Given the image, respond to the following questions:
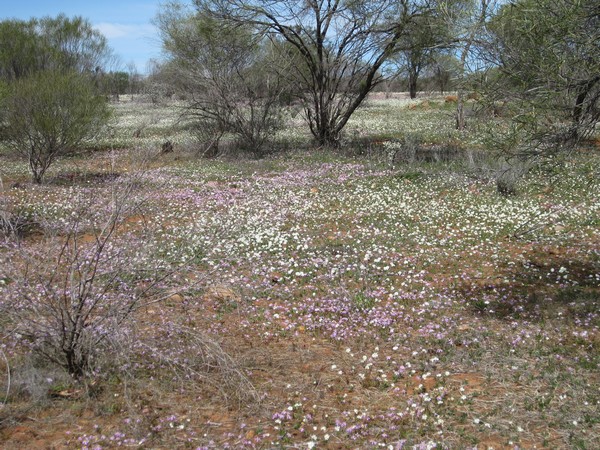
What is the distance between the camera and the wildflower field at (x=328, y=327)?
435cm

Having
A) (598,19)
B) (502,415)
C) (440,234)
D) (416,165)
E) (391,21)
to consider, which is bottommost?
(502,415)

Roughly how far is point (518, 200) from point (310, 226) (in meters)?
5.27

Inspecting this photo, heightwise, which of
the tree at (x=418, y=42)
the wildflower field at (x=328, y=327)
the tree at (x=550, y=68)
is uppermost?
the tree at (x=418, y=42)

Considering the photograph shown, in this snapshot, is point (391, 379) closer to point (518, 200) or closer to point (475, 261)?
point (475, 261)

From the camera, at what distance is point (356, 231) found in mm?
10344

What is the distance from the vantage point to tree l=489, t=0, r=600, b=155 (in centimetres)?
568

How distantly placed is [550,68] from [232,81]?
53.7 ft

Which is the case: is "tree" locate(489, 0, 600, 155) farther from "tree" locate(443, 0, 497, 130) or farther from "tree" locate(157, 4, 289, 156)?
"tree" locate(157, 4, 289, 156)

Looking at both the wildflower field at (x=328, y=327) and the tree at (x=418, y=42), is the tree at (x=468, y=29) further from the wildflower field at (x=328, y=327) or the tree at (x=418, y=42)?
the tree at (x=418, y=42)

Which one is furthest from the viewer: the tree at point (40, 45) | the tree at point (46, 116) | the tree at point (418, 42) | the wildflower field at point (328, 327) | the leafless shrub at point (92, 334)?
the tree at point (40, 45)

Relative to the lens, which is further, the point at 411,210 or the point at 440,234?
the point at 411,210

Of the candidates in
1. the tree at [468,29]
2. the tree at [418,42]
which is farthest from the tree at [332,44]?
the tree at [468,29]

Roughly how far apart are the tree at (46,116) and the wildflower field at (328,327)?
4114mm

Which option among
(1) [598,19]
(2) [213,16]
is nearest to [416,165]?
(2) [213,16]
